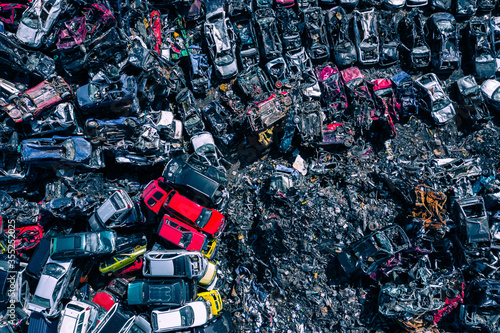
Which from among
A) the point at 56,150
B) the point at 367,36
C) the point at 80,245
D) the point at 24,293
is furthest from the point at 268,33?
the point at 24,293

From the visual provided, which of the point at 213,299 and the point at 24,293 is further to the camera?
the point at 213,299

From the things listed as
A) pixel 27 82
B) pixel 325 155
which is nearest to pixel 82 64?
pixel 27 82

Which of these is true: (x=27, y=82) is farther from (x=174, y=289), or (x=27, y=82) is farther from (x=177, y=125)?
(x=174, y=289)

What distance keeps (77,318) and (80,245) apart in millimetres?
1874

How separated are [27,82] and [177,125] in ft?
14.9

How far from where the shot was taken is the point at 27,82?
35.0 feet

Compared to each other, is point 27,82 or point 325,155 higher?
point 27,82

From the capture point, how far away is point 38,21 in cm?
1042

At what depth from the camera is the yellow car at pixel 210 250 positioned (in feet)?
34.2

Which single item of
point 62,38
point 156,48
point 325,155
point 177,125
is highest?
point 62,38

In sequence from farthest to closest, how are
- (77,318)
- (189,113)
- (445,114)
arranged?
(189,113) < (445,114) < (77,318)

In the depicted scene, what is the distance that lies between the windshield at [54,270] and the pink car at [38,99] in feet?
13.4

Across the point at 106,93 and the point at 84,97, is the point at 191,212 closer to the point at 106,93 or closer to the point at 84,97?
the point at 106,93

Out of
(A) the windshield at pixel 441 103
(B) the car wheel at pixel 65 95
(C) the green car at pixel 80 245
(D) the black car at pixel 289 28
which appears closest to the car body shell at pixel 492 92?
(A) the windshield at pixel 441 103
